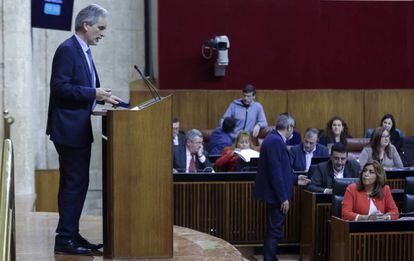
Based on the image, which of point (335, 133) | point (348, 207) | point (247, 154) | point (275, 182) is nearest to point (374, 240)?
point (348, 207)

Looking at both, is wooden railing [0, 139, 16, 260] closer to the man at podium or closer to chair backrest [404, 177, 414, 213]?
the man at podium

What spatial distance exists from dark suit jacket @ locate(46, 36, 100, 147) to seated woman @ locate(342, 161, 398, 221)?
3.52 m

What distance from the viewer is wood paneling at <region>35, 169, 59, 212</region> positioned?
11.3 meters

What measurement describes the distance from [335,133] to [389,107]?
2.64m

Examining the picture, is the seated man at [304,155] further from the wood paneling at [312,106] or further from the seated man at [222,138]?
the wood paneling at [312,106]

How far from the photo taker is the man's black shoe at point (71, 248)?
5902 millimetres

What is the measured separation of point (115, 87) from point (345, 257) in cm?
584

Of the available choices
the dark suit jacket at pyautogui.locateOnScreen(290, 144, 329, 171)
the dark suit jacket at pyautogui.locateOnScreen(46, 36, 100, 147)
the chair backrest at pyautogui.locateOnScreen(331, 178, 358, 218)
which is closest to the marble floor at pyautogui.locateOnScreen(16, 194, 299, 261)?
the dark suit jacket at pyautogui.locateOnScreen(46, 36, 100, 147)

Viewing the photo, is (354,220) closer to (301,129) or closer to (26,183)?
(26,183)

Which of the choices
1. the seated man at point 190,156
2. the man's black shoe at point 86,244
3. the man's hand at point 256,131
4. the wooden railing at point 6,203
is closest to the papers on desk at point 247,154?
the seated man at point 190,156

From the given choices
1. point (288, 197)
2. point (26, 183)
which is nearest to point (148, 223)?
point (288, 197)

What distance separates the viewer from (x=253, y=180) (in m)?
9.89

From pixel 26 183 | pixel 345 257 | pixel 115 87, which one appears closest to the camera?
pixel 345 257

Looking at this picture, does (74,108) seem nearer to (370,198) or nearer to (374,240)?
(374,240)
